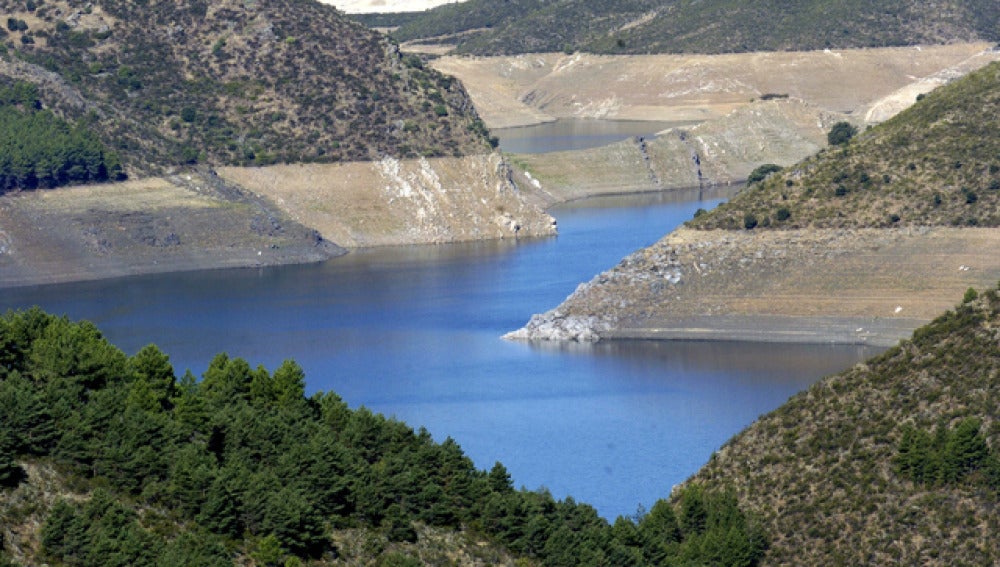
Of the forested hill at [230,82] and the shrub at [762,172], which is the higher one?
the forested hill at [230,82]

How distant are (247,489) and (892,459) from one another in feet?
55.9

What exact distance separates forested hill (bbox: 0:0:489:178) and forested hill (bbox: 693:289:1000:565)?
7884 cm

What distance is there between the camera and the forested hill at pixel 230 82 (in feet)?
453

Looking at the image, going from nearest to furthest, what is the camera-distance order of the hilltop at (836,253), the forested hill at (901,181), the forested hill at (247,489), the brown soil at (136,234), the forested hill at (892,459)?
the forested hill at (247,489)
the forested hill at (892,459)
the hilltop at (836,253)
the forested hill at (901,181)
the brown soil at (136,234)

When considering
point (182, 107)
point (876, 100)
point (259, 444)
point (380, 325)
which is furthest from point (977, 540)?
point (876, 100)

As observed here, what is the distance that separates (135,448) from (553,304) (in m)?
51.7

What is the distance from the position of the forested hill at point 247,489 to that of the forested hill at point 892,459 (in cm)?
163

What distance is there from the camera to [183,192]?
427 ft

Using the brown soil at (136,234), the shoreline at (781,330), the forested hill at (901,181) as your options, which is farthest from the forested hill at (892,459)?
the brown soil at (136,234)

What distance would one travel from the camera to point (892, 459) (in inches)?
2203

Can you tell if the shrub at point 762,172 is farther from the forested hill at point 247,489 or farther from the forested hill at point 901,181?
the forested hill at point 247,489

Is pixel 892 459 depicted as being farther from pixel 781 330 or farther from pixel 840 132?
pixel 840 132

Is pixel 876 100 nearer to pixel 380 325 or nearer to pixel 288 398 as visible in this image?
pixel 380 325

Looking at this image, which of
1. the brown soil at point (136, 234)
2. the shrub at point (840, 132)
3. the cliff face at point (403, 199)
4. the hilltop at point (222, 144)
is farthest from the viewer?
the shrub at point (840, 132)
